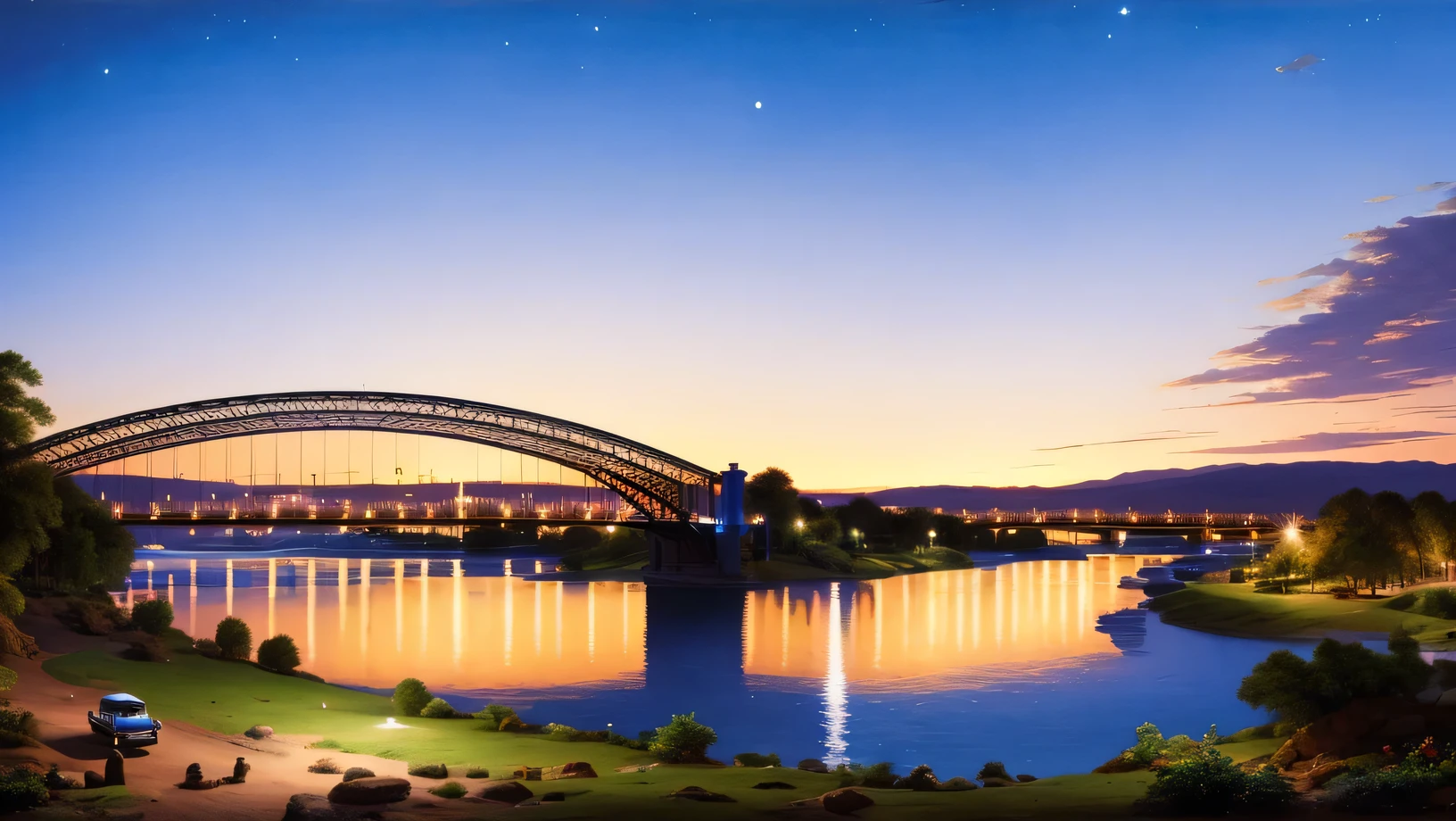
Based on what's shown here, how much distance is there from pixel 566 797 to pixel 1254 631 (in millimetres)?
54628

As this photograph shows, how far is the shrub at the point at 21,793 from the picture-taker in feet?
55.8

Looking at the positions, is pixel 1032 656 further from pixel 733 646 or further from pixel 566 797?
pixel 566 797

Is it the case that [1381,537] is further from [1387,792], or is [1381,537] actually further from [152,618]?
[152,618]

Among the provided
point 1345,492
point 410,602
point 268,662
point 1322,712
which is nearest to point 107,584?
point 268,662

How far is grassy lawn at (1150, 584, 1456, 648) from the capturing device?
51062 mm

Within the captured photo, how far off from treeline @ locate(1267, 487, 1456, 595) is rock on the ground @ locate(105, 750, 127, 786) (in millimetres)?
64445

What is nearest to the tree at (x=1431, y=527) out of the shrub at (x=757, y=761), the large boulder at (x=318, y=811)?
the shrub at (x=757, y=761)

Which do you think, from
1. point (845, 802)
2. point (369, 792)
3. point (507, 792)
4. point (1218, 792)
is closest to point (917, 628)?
point (507, 792)

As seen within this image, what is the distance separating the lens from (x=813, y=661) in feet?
188

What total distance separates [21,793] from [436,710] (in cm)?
1781

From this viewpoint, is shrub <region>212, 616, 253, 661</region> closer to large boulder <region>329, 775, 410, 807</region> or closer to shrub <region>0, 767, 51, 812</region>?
shrub <region>0, 767, 51, 812</region>

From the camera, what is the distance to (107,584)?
6347 cm

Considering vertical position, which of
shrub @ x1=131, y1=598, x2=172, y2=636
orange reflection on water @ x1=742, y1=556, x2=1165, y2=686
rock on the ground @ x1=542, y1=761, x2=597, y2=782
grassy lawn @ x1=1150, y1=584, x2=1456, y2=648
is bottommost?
orange reflection on water @ x1=742, y1=556, x2=1165, y2=686

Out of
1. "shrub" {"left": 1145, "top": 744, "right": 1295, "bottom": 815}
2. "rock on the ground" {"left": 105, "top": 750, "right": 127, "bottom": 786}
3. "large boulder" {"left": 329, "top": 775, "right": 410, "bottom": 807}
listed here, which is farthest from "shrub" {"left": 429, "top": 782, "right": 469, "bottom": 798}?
"shrub" {"left": 1145, "top": 744, "right": 1295, "bottom": 815}
